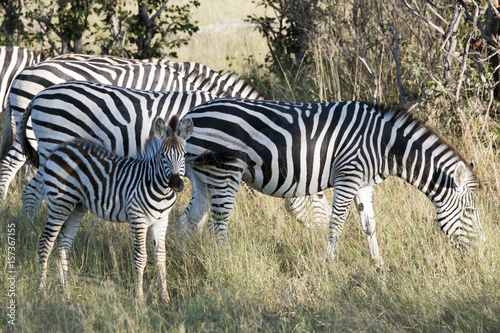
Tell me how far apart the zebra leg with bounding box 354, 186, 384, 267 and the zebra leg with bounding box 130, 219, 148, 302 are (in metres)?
2.15

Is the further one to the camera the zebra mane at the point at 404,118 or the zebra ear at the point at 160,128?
the zebra mane at the point at 404,118

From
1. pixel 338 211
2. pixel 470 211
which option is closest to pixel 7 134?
pixel 338 211

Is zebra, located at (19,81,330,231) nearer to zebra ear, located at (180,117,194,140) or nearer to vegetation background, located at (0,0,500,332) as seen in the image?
vegetation background, located at (0,0,500,332)

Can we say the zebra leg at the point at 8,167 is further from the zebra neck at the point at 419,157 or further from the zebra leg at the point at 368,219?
the zebra neck at the point at 419,157

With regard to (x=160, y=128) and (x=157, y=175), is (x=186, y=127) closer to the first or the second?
(x=160, y=128)

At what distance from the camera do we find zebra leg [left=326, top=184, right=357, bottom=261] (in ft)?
16.2

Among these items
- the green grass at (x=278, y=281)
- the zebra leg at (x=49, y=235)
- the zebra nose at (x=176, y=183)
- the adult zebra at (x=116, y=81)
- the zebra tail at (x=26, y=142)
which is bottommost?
the green grass at (x=278, y=281)

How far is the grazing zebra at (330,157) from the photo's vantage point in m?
4.98

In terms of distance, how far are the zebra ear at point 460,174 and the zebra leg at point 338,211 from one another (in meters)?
0.92

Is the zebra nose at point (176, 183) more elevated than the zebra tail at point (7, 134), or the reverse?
the zebra tail at point (7, 134)

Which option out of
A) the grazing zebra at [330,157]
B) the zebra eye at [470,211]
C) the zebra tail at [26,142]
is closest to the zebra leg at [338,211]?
the grazing zebra at [330,157]

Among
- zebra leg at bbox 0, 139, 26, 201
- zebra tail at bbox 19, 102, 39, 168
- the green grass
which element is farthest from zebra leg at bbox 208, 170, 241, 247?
zebra leg at bbox 0, 139, 26, 201

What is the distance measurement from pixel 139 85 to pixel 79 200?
2.75 metres

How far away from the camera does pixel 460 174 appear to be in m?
4.86
